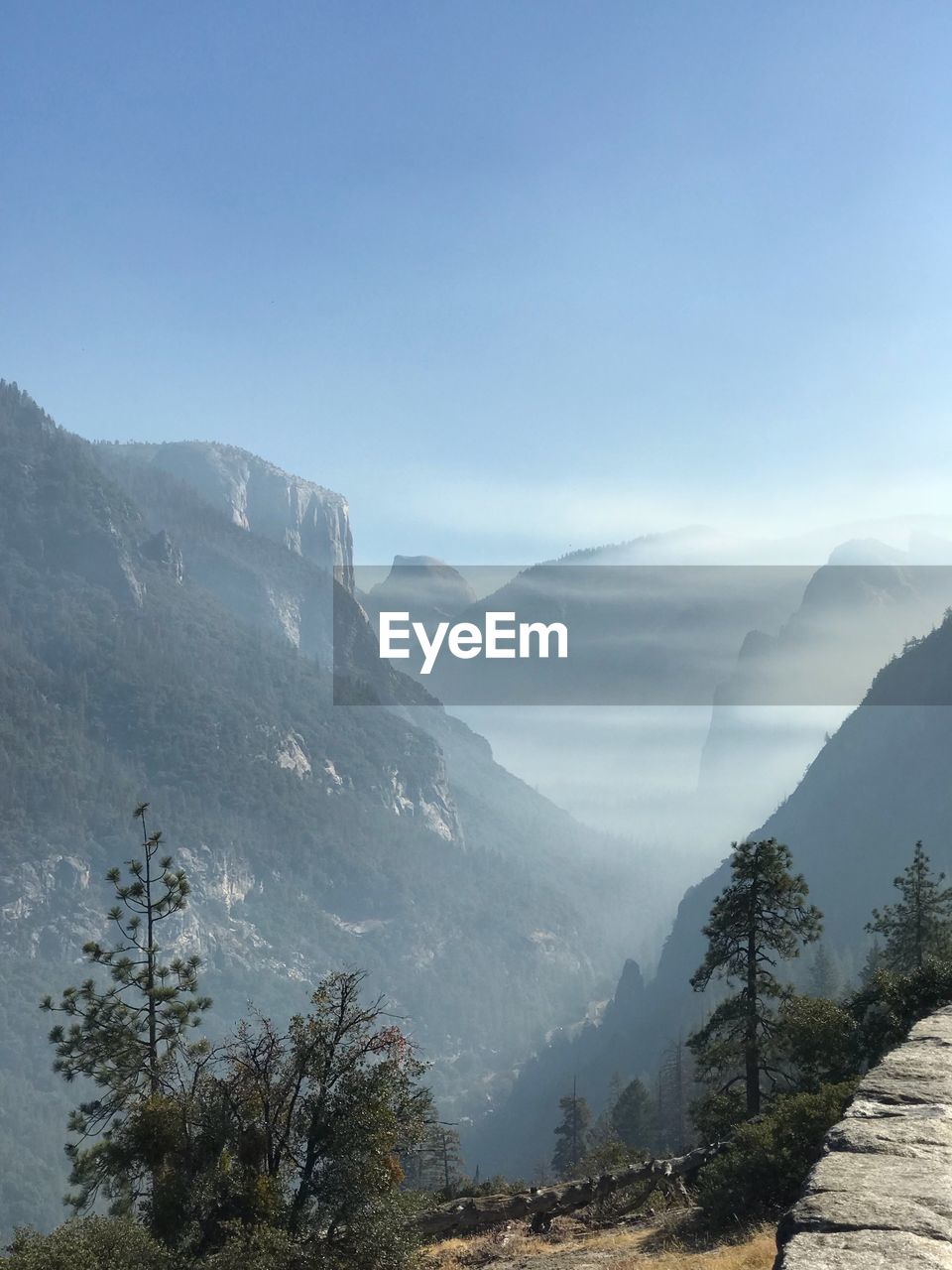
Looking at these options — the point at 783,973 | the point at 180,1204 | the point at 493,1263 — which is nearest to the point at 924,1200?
the point at 180,1204

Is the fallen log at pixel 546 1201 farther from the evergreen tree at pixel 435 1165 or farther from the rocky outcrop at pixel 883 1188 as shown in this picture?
the evergreen tree at pixel 435 1165

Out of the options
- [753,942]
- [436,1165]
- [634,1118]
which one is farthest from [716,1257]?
[634,1118]

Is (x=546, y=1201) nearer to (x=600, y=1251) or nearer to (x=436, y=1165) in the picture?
(x=600, y=1251)

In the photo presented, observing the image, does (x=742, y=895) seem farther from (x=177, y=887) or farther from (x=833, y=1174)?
(x=833, y=1174)

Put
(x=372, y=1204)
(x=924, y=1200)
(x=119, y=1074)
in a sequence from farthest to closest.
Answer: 1. (x=119, y=1074)
2. (x=372, y=1204)
3. (x=924, y=1200)

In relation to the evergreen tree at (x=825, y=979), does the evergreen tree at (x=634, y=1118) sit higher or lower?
lower

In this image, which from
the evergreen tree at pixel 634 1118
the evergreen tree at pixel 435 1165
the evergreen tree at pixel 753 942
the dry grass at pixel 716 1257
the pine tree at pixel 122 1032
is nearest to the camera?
the dry grass at pixel 716 1257

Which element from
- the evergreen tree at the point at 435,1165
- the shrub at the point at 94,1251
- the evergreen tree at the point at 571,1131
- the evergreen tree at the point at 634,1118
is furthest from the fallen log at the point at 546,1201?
the evergreen tree at the point at 634,1118
